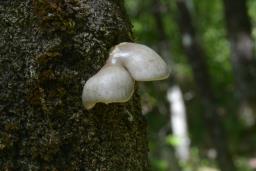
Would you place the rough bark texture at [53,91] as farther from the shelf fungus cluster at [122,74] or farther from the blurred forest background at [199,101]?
the blurred forest background at [199,101]

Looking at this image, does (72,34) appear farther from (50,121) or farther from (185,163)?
(185,163)

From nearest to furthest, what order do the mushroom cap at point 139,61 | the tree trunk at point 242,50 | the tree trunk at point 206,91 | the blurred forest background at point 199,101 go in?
1. the mushroom cap at point 139,61
2. the tree trunk at point 206,91
3. the blurred forest background at point 199,101
4. the tree trunk at point 242,50

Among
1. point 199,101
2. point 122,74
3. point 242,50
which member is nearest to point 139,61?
point 122,74

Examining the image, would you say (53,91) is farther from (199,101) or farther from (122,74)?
(199,101)

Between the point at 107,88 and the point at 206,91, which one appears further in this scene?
the point at 206,91

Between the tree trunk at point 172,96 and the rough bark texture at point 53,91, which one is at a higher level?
the rough bark texture at point 53,91

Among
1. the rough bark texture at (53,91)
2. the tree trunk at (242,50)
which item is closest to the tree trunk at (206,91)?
the tree trunk at (242,50)
